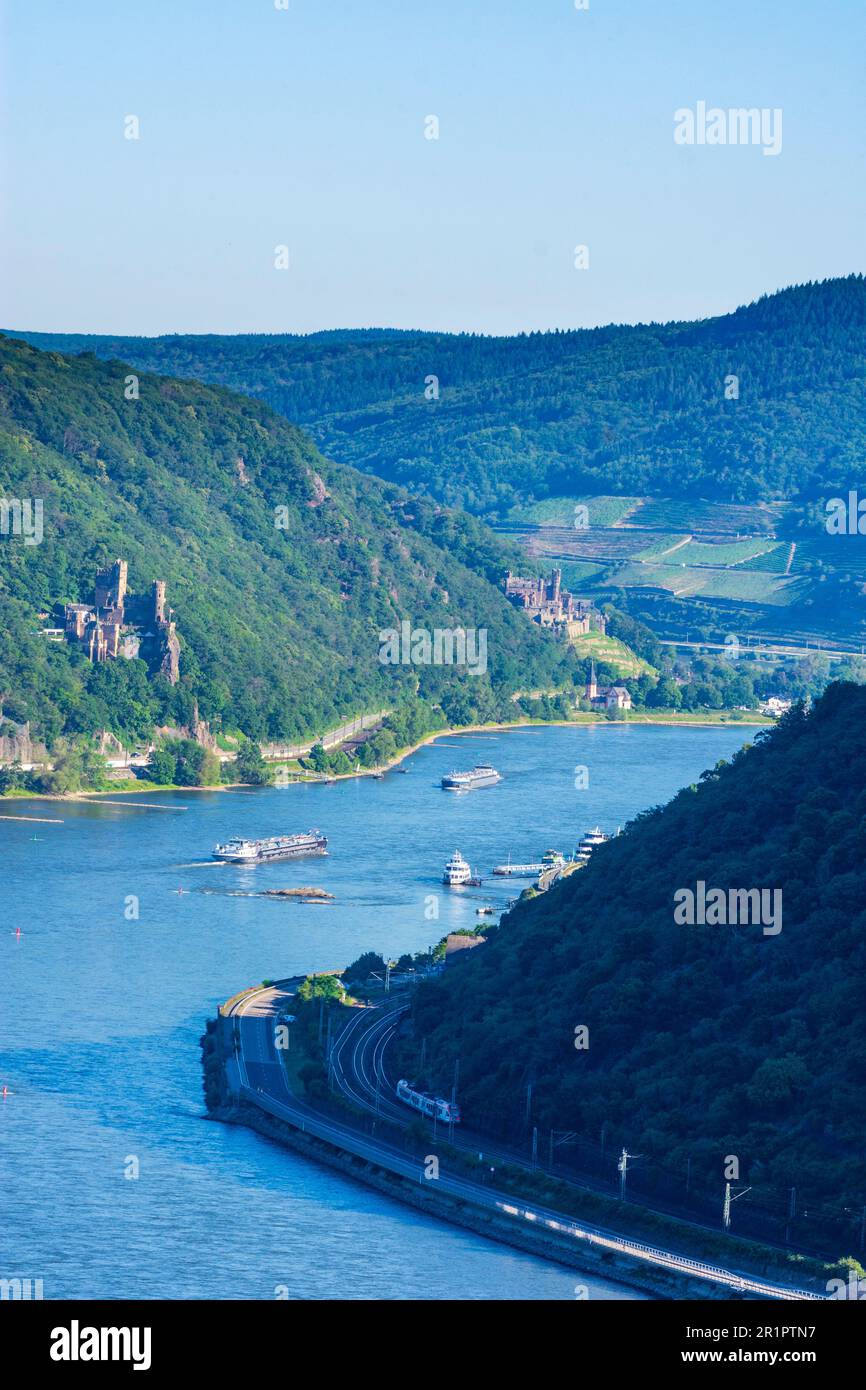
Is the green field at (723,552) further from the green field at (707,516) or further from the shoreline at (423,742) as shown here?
the shoreline at (423,742)

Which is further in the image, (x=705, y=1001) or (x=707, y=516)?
(x=707, y=516)

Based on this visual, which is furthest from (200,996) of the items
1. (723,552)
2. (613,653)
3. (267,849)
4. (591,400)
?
(591,400)

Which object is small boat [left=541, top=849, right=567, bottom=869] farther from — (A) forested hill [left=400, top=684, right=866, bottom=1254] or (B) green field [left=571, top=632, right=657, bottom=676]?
(B) green field [left=571, top=632, right=657, bottom=676]

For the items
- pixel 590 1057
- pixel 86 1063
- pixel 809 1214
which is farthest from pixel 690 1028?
pixel 86 1063

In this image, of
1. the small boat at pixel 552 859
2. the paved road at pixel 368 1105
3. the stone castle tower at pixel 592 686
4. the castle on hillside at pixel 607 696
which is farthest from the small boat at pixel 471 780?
the paved road at pixel 368 1105

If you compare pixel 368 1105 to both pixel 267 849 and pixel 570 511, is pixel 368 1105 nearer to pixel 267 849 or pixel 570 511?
pixel 267 849

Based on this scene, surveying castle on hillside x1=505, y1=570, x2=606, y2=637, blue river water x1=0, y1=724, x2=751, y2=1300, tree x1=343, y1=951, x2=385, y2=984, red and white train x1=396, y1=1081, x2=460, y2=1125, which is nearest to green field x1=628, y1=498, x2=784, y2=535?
castle on hillside x1=505, y1=570, x2=606, y2=637
